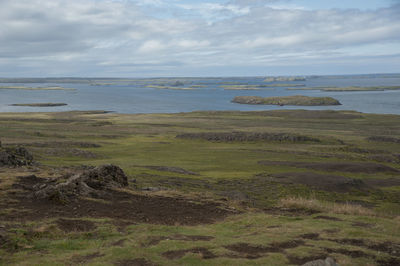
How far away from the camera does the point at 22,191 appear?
21781mm

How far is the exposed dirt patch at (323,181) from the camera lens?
3738 centimetres

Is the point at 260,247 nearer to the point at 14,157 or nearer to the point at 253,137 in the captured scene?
the point at 14,157

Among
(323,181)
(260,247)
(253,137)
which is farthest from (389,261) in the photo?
(253,137)

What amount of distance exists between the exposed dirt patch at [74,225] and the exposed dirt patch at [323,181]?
83.6 ft

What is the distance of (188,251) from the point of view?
13.6 metres

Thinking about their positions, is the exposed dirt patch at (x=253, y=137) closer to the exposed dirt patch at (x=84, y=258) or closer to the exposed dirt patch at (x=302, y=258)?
the exposed dirt patch at (x=302, y=258)

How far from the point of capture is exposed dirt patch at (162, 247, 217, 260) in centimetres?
1306

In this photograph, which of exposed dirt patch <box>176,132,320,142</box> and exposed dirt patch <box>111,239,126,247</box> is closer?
Answer: exposed dirt patch <box>111,239,126,247</box>

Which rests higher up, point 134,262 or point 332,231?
point 134,262

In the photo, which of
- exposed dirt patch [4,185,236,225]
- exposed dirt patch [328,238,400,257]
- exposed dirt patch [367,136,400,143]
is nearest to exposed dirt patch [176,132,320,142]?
exposed dirt patch [367,136,400,143]

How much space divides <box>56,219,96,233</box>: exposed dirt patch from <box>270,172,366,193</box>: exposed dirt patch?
25471 millimetres

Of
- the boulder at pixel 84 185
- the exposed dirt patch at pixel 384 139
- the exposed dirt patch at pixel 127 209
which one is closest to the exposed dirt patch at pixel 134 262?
the exposed dirt patch at pixel 127 209

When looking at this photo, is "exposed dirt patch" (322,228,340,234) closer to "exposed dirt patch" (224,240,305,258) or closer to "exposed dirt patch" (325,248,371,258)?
"exposed dirt patch" (224,240,305,258)

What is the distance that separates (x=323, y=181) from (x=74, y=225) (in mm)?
28344
